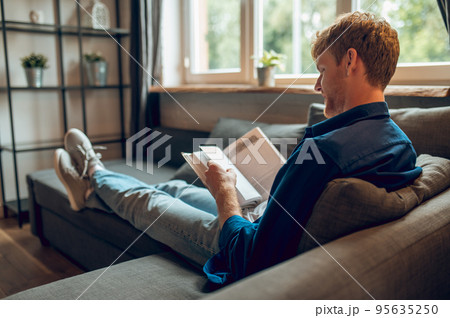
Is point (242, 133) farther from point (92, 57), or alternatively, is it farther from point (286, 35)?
point (92, 57)

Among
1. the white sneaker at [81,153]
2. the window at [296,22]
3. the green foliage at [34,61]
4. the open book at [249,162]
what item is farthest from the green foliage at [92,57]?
the open book at [249,162]

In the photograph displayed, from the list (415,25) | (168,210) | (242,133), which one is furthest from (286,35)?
(168,210)

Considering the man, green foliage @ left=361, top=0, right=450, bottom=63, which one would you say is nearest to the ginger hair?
the man

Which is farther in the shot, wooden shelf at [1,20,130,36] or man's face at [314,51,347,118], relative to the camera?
wooden shelf at [1,20,130,36]

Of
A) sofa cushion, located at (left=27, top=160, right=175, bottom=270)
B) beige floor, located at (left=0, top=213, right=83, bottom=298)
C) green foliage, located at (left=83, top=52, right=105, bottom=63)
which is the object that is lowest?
beige floor, located at (left=0, top=213, right=83, bottom=298)

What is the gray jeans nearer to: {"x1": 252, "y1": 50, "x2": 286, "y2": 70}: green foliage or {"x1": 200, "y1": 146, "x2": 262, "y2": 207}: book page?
{"x1": 200, "y1": 146, "x2": 262, "y2": 207}: book page

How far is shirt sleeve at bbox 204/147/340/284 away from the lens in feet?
2.71

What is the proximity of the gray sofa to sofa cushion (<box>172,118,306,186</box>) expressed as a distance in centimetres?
50

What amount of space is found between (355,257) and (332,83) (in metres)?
0.50

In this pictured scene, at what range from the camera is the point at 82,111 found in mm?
3332

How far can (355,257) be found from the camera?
69cm

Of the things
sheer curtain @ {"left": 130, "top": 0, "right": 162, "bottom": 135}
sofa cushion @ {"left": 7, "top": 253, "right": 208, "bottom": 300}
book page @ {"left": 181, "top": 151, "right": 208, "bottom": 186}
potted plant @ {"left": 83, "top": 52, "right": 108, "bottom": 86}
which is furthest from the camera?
potted plant @ {"left": 83, "top": 52, "right": 108, "bottom": 86}
